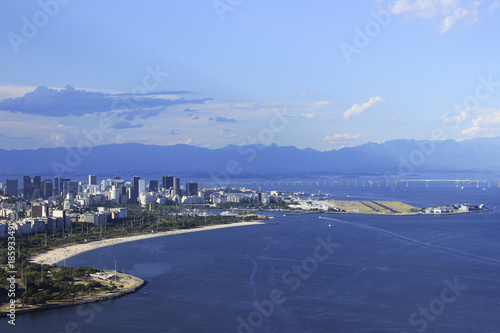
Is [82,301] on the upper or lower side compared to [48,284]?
lower

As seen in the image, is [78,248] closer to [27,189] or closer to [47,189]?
[47,189]

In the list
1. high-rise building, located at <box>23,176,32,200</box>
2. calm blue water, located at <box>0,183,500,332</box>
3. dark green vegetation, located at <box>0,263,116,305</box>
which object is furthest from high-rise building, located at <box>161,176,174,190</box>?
dark green vegetation, located at <box>0,263,116,305</box>

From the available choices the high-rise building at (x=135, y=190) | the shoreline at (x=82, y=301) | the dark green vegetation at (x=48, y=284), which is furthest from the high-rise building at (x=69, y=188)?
the shoreline at (x=82, y=301)

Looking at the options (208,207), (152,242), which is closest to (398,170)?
(208,207)

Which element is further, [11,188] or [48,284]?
[11,188]

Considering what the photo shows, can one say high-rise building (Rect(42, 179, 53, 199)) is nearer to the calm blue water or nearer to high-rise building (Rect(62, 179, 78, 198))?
high-rise building (Rect(62, 179, 78, 198))

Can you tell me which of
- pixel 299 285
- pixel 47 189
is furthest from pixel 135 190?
pixel 299 285

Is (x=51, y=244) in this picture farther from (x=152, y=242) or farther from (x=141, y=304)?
(x=141, y=304)

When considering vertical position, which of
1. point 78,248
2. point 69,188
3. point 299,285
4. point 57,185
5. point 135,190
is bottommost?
point 299,285

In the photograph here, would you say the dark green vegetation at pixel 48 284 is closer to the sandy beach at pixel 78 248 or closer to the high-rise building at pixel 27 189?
the sandy beach at pixel 78 248

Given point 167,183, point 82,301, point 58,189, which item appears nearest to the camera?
point 82,301
